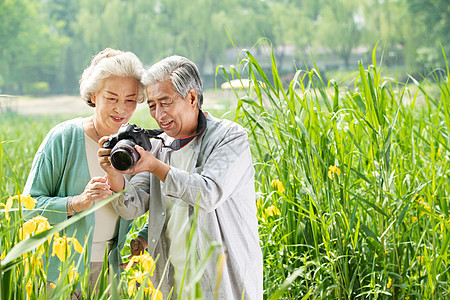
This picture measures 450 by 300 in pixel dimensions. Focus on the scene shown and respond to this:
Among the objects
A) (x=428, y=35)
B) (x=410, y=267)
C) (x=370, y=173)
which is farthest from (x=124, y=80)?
(x=428, y=35)

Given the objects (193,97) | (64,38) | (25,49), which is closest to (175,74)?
(193,97)

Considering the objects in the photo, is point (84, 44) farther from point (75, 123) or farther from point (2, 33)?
point (75, 123)

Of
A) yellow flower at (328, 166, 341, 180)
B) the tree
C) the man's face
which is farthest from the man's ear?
the tree

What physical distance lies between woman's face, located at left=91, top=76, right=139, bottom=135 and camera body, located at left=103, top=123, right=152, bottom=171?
215mm

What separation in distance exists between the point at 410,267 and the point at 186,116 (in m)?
1.06

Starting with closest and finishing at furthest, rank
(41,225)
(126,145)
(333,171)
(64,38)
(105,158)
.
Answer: (41,225), (126,145), (105,158), (333,171), (64,38)

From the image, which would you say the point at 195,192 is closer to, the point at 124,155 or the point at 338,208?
the point at 124,155

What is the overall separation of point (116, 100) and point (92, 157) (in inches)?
7.7

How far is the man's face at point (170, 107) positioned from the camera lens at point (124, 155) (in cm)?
14

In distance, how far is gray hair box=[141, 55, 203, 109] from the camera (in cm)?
141

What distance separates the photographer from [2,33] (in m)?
17.2

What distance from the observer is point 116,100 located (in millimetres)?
1596

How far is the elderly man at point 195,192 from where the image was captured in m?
1.39

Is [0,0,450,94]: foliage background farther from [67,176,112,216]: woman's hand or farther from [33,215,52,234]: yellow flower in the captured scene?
[33,215,52,234]: yellow flower
